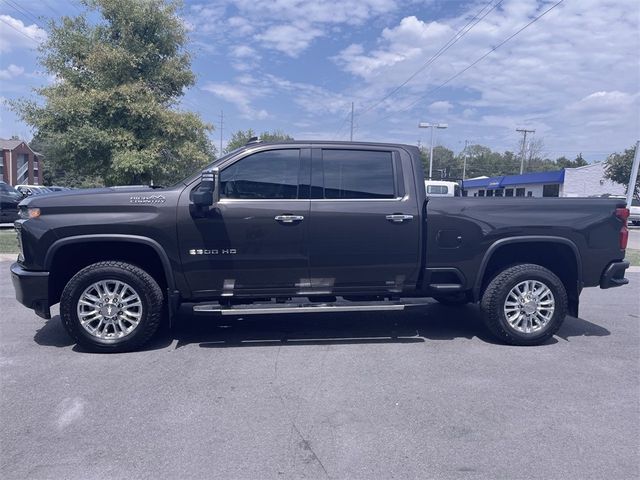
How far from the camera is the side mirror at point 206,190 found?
200 inches

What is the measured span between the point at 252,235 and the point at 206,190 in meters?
0.63

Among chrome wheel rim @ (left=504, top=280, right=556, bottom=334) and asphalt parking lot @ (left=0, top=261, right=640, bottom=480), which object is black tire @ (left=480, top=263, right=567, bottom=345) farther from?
asphalt parking lot @ (left=0, top=261, right=640, bottom=480)

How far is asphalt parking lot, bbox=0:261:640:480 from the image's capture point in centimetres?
333

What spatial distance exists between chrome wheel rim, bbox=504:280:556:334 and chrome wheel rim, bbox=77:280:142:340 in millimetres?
3893

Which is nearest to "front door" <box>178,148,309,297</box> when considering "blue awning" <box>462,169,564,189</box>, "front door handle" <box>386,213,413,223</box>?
"front door handle" <box>386,213,413,223</box>

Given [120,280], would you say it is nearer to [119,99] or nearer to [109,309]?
[109,309]

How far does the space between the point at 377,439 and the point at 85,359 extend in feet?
10.1

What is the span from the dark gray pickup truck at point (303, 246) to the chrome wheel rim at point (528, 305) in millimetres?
12

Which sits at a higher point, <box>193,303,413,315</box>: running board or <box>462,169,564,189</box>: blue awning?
<box>462,169,564,189</box>: blue awning

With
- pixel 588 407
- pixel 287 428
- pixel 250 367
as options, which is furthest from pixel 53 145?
pixel 588 407

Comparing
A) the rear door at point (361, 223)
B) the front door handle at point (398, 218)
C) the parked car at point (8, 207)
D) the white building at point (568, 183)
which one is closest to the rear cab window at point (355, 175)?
the rear door at point (361, 223)

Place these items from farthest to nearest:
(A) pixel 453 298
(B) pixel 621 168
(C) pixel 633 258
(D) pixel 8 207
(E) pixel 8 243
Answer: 1. (B) pixel 621 168
2. (D) pixel 8 207
3. (E) pixel 8 243
4. (C) pixel 633 258
5. (A) pixel 453 298

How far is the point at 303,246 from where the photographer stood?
5.39 m

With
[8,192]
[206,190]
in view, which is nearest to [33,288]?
[206,190]
